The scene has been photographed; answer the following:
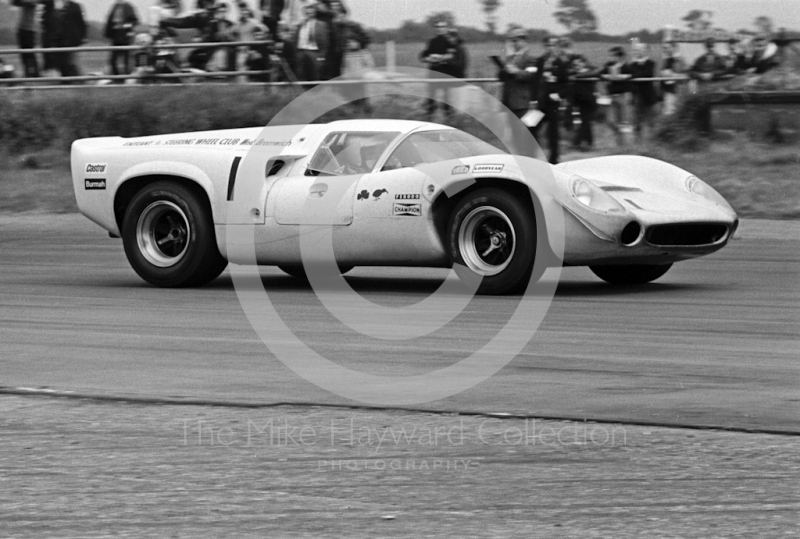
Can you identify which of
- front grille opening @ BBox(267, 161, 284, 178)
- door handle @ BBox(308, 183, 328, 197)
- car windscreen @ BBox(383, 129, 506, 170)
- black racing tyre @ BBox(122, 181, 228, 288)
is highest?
car windscreen @ BBox(383, 129, 506, 170)

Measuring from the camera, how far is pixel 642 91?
16062mm

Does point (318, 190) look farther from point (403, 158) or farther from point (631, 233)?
point (631, 233)

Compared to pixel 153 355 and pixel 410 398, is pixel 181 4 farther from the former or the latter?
pixel 410 398

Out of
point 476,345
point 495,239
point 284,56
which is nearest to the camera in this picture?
point 476,345

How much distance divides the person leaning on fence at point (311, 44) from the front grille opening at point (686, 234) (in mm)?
8814

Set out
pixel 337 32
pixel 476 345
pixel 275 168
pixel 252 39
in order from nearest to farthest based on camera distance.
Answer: pixel 476 345
pixel 275 168
pixel 337 32
pixel 252 39

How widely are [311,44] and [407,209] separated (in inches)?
344

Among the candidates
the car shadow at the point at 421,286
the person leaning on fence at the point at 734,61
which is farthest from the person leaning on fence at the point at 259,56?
the car shadow at the point at 421,286

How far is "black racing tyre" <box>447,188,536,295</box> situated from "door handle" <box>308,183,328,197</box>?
88cm

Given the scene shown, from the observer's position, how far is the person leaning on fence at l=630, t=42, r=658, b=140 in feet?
51.7

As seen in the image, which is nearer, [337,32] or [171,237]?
[171,237]

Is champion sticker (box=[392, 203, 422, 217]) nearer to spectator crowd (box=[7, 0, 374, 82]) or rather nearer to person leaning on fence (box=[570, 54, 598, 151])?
person leaning on fence (box=[570, 54, 598, 151])

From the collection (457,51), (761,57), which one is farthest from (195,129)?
(761,57)

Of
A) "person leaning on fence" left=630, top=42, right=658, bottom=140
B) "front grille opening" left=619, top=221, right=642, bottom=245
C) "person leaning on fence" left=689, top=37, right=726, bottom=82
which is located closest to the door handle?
"front grille opening" left=619, top=221, right=642, bottom=245
